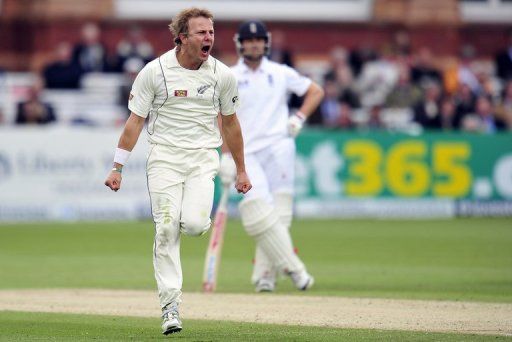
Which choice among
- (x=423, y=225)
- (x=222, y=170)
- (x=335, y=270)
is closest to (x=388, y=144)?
(x=423, y=225)

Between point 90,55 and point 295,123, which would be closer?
point 295,123

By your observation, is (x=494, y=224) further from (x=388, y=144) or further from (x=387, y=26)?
(x=387, y=26)

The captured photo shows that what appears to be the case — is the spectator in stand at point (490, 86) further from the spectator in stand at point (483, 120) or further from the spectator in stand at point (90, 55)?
the spectator in stand at point (90, 55)

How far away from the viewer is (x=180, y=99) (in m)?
9.56

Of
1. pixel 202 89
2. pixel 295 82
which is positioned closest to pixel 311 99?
pixel 295 82

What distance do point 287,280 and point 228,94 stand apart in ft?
16.9

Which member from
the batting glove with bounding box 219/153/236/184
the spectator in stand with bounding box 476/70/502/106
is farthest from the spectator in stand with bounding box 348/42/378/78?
the batting glove with bounding box 219/153/236/184

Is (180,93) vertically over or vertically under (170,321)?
over

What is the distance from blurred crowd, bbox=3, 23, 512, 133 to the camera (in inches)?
960

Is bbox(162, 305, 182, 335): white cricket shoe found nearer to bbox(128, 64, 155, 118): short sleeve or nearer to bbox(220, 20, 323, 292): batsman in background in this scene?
bbox(128, 64, 155, 118): short sleeve

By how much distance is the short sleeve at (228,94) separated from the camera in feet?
31.8

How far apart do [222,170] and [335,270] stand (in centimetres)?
265

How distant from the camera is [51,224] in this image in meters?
21.7

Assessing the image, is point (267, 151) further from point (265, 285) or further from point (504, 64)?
point (504, 64)
